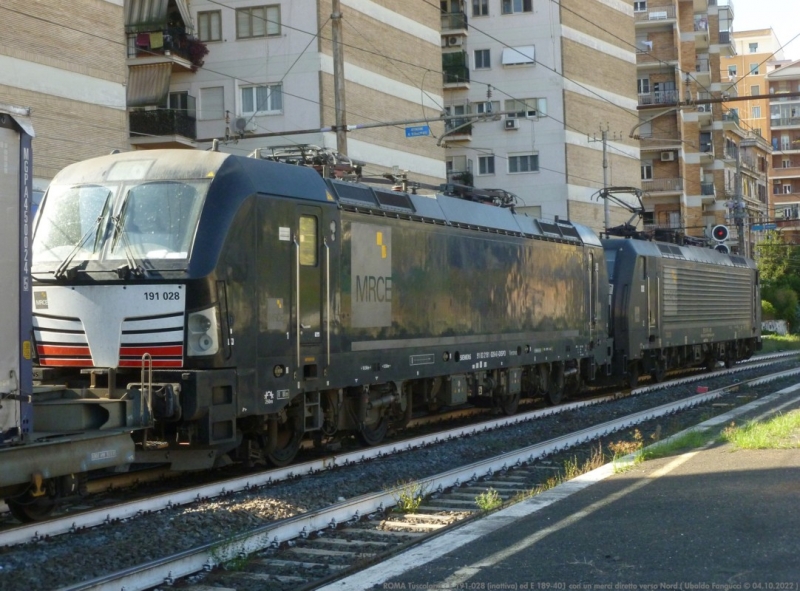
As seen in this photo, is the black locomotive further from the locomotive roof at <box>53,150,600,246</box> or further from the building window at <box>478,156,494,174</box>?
the building window at <box>478,156,494,174</box>

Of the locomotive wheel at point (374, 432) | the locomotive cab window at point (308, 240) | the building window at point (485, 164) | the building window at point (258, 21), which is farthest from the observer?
the building window at point (485, 164)

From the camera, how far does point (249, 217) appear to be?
11.4 metres

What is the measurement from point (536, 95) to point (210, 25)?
1789 cm

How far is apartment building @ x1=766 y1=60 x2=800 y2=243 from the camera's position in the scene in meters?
123

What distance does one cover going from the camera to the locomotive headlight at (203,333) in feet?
35.1

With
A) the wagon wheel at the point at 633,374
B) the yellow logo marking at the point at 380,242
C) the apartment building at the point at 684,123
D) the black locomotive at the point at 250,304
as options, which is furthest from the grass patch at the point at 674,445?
the apartment building at the point at 684,123

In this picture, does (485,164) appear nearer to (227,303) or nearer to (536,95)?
(536,95)

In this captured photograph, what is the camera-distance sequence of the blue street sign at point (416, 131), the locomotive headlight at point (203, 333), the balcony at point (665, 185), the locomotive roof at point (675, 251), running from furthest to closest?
the balcony at point (665, 185)
the locomotive roof at point (675, 251)
the blue street sign at point (416, 131)
the locomotive headlight at point (203, 333)

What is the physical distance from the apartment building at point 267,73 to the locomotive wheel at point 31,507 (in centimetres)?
2718

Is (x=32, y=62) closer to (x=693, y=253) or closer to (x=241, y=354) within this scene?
(x=693, y=253)

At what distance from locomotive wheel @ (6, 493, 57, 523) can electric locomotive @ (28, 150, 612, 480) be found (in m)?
0.60

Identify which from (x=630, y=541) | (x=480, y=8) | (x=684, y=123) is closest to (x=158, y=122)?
(x=480, y=8)

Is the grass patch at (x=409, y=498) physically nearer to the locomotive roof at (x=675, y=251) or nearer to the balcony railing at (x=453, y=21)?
the locomotive roof at (x=675, y=251)

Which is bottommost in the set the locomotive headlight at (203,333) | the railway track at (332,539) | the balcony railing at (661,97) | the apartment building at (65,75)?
the railway track at (332,539)
